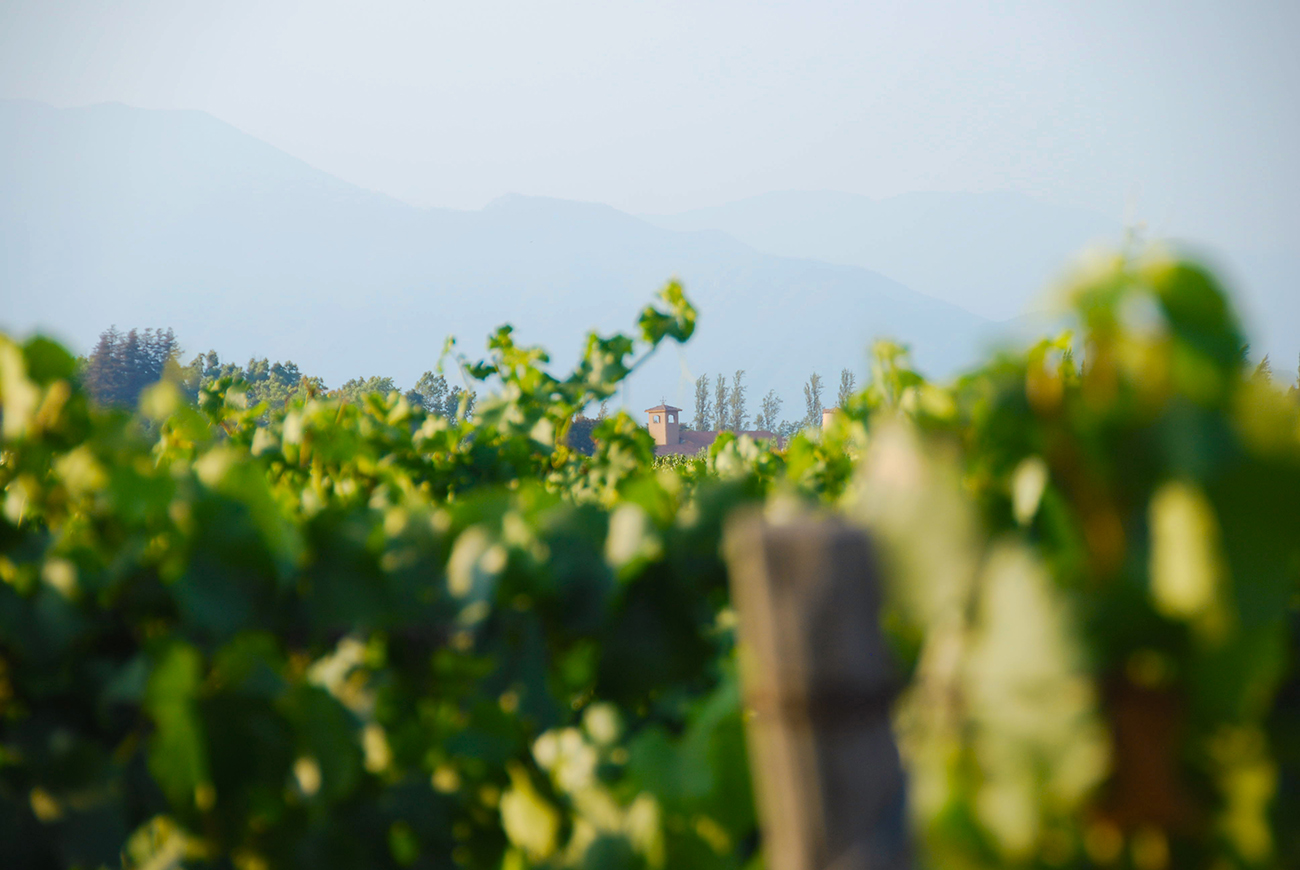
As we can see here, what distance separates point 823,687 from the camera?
57cm

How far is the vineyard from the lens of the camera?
19.0 inches

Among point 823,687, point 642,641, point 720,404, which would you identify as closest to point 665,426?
point 720,404

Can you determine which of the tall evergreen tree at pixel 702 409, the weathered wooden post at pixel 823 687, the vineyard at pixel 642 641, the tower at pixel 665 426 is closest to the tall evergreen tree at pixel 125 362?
the tower at pixel 665 426

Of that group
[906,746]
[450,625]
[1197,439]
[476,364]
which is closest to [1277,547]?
[1197,439]

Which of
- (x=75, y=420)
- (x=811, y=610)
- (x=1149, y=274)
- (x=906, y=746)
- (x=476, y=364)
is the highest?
(x=476, y=364)

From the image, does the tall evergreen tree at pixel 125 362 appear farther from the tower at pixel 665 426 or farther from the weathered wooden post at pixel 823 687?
the weathered wooden post at pixel 823 687

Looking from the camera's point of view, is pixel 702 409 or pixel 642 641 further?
pixel 702 409

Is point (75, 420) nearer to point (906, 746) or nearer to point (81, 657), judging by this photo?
point (81, 657)

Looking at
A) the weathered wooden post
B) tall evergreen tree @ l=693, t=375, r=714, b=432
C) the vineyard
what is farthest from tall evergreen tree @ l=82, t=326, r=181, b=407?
the weathered wooden post

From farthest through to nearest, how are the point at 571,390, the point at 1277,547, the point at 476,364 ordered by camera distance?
1. the point at 476,364
2. the point at 571,390
3. the point at 1277,547

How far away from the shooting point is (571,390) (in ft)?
10.5

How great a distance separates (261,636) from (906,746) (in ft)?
2.35

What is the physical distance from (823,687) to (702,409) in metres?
134

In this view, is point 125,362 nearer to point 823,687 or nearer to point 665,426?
point 665,426
